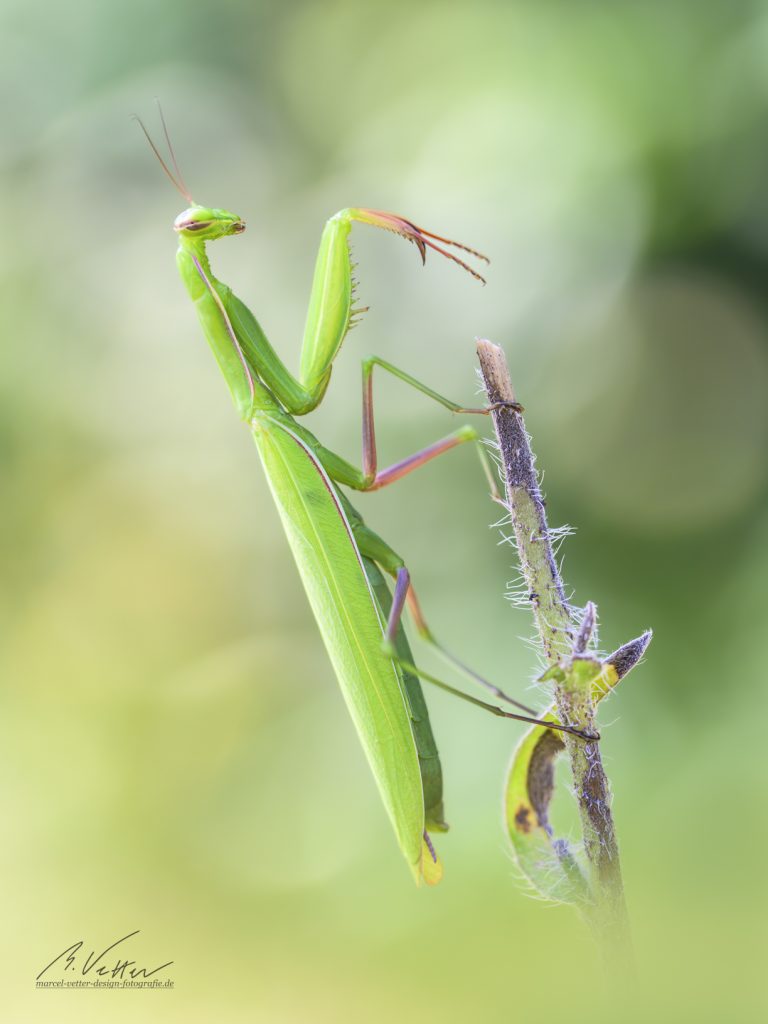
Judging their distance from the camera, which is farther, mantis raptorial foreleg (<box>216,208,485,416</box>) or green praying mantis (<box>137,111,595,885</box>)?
mantis raptorial foreleg (<box>216,208,485,416</box>)

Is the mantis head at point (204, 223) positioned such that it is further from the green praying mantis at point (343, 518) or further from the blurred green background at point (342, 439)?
the blurred green background at point (342, 439)

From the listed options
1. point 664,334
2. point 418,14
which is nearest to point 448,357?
point 664,334

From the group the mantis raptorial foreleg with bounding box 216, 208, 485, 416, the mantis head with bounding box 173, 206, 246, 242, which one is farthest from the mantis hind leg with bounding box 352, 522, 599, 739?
the mantis head with bounding box 173, 206, 246, 242

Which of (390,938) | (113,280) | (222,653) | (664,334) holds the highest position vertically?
(113,280)

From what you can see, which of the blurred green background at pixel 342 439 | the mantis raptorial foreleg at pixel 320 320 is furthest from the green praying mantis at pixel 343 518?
the blurred green background at pixel 342 439

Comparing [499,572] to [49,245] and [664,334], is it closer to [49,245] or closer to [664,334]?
[664,334]

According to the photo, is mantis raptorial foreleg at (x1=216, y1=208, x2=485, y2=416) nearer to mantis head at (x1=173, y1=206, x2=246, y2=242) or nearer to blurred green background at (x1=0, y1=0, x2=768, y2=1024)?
mantis head at (x1=173, y1=206, x2=246, y2=242)
